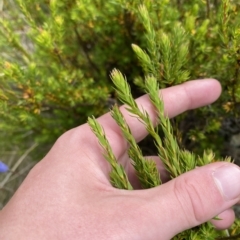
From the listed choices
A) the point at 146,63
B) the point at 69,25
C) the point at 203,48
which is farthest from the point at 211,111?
the point at 69,25

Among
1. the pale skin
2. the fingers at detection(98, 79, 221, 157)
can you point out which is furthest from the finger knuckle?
the fingers at detection(98, 79, 221, 157)

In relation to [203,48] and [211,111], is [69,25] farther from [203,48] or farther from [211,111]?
[211,111]

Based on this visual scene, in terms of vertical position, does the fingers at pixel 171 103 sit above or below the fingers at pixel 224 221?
above

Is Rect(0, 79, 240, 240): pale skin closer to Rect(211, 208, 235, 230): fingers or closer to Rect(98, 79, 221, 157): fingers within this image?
Rect(98, 79, 221, 157): fingers

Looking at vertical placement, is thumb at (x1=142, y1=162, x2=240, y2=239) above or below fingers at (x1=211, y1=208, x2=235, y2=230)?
above

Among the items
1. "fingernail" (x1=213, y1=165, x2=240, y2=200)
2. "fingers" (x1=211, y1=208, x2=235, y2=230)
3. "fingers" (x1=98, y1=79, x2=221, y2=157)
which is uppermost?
"fingers" (x1=98, y1=79, x2=221, y2=157)

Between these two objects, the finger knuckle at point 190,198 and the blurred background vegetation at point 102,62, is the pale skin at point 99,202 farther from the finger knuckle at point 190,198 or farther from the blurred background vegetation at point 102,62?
the blurred background vegetation at point 102,62


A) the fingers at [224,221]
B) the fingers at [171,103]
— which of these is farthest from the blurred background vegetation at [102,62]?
the fingers at [224,221]
